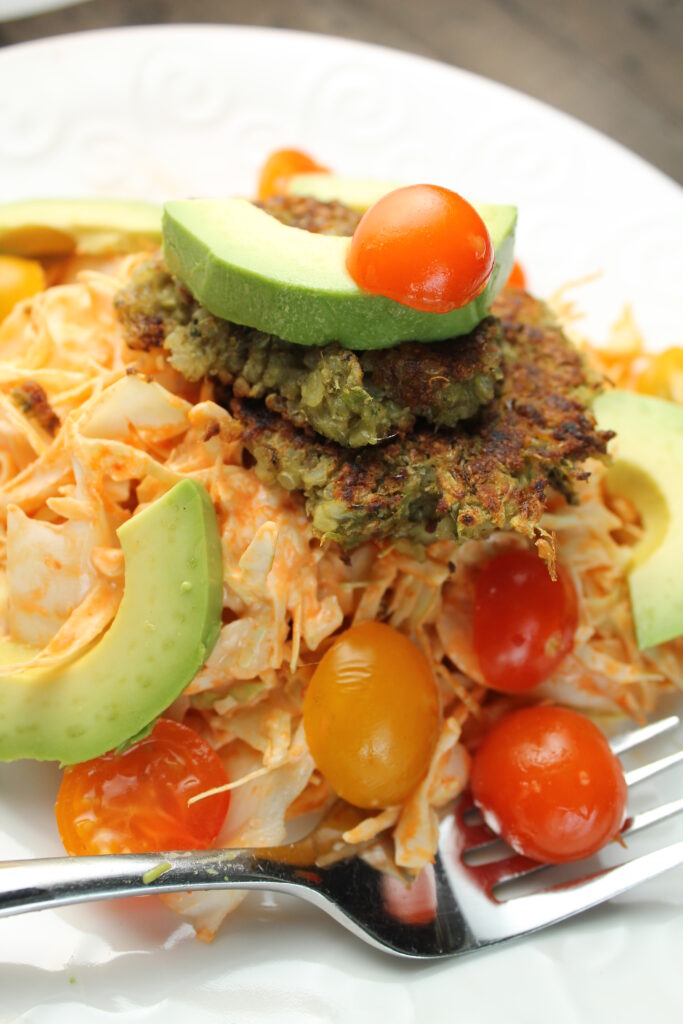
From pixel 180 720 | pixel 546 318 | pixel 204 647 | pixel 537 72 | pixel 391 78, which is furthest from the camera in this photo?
pixel 537 72

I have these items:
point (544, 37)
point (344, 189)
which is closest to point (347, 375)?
point (344, 189)

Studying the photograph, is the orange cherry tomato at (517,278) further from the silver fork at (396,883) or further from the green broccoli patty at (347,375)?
the silver fork at (396,883)

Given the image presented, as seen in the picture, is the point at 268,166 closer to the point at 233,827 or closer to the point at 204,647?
the point at 204,647

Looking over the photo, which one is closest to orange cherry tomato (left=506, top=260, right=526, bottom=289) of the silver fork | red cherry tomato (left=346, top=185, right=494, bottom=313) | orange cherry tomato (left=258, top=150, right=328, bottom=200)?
orange cherry tomato (left=258, top=150, right=328, bottom=200)

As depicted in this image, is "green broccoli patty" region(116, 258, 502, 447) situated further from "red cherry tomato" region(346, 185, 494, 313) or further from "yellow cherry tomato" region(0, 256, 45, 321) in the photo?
"yellow cherry tomato" region(0, 256, 45, 321)

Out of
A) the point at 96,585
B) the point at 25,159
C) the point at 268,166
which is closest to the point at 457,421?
the point at 96,585

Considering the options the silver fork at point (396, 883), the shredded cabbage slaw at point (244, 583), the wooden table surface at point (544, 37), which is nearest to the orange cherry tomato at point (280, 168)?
the shredded cabbage slaw at point (244, 583)
